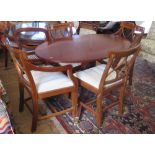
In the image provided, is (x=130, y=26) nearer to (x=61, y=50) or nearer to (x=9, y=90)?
(x=61, y=50)

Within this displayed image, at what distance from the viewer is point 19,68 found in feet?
6.14

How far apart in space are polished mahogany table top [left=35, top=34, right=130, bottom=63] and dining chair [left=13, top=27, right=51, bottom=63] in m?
0.42

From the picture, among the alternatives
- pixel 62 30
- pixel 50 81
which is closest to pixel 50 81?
Answer: pixel 50 81

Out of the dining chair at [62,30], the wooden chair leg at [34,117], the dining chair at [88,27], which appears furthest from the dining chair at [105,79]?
the dining chair at [88,27]

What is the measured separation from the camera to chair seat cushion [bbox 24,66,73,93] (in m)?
1.80

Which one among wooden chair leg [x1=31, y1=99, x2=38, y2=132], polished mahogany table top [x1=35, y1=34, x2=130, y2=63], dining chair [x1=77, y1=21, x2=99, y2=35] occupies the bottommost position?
wooden chair leg [x1=31, y1=99, x2=38, y2=132]

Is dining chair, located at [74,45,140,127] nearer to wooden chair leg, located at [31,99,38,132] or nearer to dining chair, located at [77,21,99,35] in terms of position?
wooden chair leg, located at [31,99,38,132]

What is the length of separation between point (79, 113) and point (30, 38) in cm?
124

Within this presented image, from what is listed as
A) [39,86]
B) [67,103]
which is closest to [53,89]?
[39,86]

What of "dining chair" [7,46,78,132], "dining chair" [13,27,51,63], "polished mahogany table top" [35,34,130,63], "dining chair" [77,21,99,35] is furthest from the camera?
"dining chair" [77,21,99,35]

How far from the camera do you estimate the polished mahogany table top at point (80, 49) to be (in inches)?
73.6

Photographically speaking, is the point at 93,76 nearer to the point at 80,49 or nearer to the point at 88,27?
the point at 80,49

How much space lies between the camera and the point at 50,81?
1.86m

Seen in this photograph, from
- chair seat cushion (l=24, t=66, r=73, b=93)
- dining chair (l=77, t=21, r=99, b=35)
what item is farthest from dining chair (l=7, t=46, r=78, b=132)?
dining chair (l=77, t=21, r=99, b=35)
